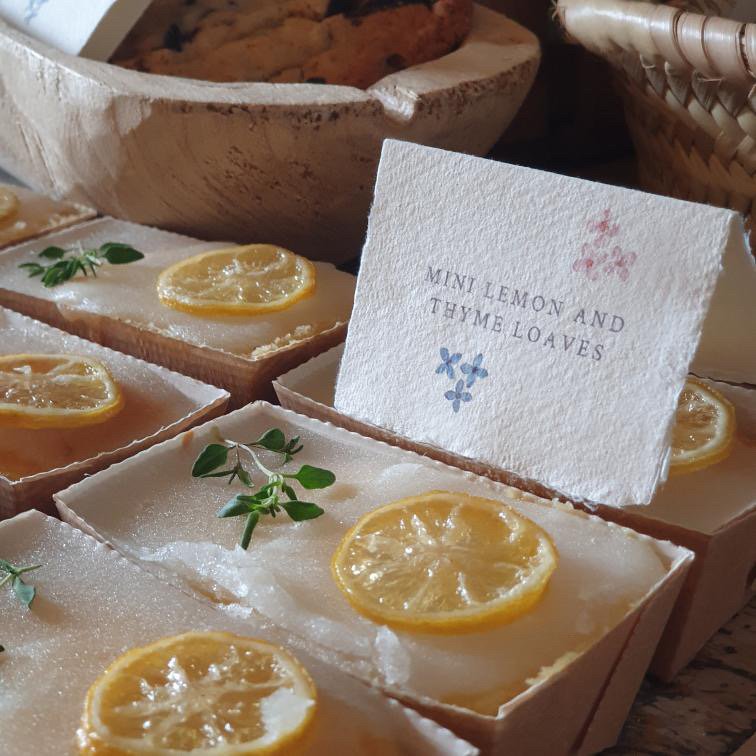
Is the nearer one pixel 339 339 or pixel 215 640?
pixel 215 640

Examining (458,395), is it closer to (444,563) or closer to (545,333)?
(545,333)

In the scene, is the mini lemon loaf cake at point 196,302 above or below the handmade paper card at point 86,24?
below

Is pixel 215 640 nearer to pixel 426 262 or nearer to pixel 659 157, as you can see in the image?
pixel 426 262

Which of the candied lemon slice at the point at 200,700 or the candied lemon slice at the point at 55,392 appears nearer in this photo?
the candied lemon slice at the point at 200,700

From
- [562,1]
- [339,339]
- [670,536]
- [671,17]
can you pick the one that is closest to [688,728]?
[670,536]

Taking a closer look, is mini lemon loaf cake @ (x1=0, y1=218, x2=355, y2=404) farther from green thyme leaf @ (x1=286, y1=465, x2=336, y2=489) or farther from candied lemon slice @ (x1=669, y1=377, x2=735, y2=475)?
candied lemon slice @ (x1=669, y1=377, x2=735, y2=475)

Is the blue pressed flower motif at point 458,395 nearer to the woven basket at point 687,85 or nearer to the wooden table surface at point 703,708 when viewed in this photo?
the wooden table surface at point 703,708

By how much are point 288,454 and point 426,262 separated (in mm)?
199

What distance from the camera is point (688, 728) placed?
732 millimetres

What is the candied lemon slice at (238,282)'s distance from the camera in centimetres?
104

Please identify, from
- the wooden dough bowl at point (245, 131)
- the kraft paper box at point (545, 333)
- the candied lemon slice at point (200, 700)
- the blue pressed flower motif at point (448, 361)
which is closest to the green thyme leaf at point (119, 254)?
the wooden dough bowl at point (245, 131)

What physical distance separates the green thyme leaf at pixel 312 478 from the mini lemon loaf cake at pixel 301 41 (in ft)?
2.14

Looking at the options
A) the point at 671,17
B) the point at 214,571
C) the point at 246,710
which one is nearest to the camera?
the point at 246,710

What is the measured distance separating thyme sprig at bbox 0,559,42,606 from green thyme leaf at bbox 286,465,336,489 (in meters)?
0.20
